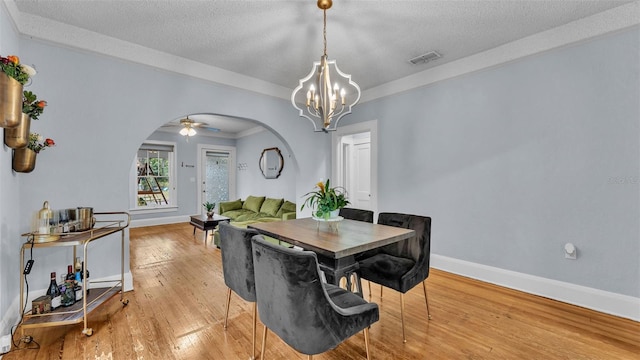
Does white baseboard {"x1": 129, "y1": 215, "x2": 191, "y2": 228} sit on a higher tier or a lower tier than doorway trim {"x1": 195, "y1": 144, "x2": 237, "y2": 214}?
lower

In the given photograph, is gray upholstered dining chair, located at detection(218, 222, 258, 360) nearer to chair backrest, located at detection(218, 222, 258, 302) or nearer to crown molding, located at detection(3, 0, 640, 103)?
chair backrest, located at detection(218, 222, 258, 302)

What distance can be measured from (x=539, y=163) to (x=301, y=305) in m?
2.92

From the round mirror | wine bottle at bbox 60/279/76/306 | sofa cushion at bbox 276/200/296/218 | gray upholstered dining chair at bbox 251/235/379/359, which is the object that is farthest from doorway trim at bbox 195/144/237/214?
gray upholstered dining chair at bbox 251/235/379/359

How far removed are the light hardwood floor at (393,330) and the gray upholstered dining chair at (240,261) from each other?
0.43m

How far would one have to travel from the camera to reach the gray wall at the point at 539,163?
236 cm

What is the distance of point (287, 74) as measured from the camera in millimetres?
3738

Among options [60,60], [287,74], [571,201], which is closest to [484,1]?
[571,201]

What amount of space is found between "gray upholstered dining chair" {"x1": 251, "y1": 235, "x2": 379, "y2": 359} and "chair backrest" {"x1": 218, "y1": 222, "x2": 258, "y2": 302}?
415mm

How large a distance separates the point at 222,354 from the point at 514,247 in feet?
10.1

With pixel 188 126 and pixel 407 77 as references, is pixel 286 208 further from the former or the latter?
pixel 407 77

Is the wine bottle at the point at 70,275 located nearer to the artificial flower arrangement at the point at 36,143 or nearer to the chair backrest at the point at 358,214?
the artificial flower arrangement at the point at 36,143

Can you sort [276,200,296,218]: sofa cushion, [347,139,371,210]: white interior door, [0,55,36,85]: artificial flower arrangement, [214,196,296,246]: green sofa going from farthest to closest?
[347,139,371,210]: white interior door → [276,200,296,218]: sofa cushion → [214,196,296,246]: green sofa → [0,55,36,85]: artificial flower arrangement

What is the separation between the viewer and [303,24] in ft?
8.34

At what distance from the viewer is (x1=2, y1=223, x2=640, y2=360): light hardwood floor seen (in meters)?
1.87
